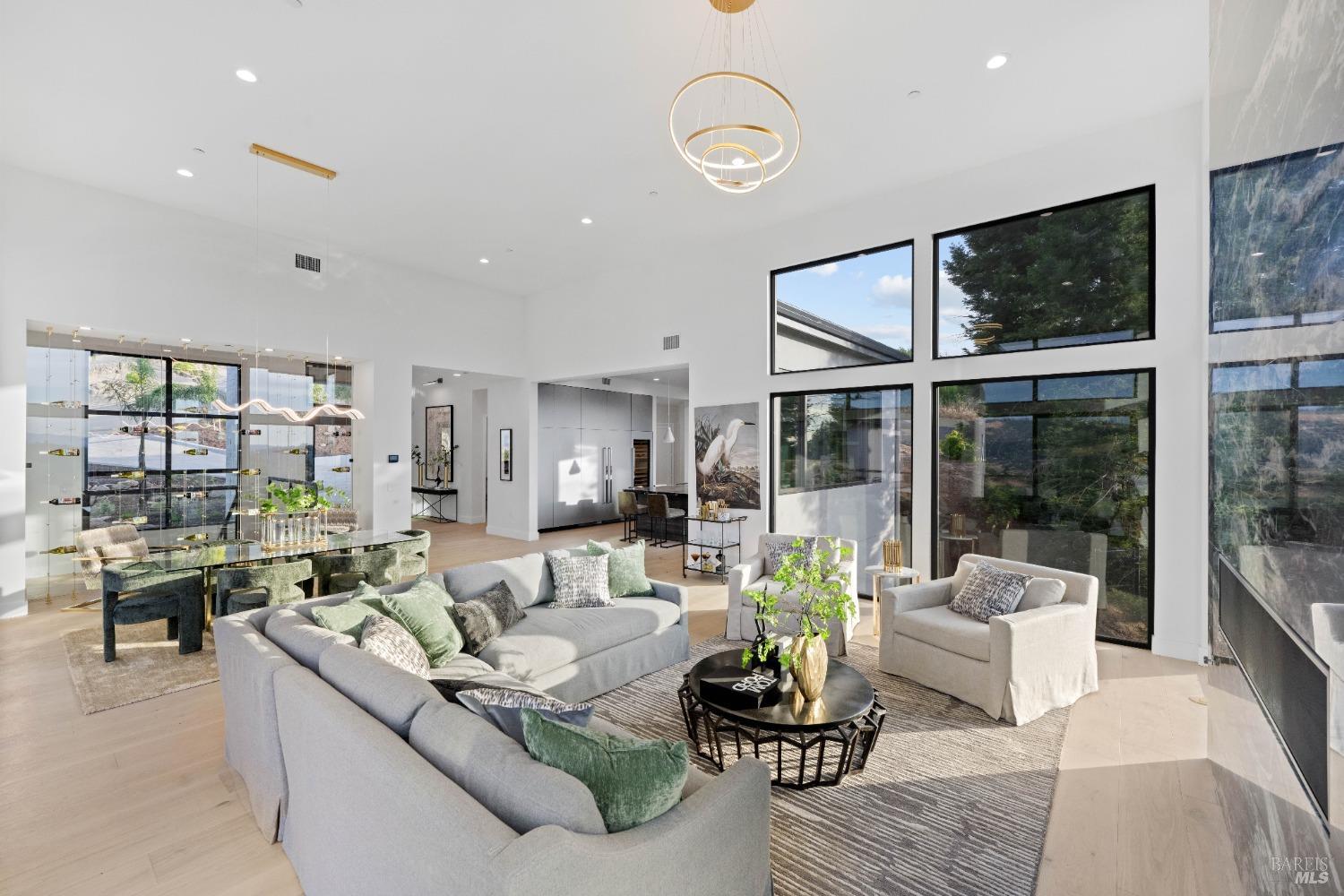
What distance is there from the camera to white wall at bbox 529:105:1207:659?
4457mm

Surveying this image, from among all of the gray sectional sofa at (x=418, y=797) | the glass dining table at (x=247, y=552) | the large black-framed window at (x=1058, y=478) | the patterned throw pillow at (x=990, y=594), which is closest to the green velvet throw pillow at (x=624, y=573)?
the gray sectional sofa at (x=418, y=797)

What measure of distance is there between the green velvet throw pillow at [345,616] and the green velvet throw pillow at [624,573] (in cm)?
172

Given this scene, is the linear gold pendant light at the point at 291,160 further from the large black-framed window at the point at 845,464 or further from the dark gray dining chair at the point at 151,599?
the large black-framed window at the point at 845,464

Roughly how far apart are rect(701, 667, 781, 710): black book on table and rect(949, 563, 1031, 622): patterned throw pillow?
1.74m

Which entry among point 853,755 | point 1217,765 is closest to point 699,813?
point 853,755

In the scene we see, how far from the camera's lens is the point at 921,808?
8.59ft

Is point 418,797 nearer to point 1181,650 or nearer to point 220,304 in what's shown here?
point 1181,650

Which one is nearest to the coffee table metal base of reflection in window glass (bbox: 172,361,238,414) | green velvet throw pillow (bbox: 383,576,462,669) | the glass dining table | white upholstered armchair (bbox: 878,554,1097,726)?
white upholstered armchair (bbox: 878,554,1097,726)

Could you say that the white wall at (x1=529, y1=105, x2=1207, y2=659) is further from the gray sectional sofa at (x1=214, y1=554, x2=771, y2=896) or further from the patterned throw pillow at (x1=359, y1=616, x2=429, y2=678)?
the patterned throw pillow at (x1=359, y1=616, x2=429, y2=678)

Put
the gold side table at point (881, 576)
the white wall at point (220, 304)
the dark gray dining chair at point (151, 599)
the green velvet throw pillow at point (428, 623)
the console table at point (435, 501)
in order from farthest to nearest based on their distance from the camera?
the console table at point (435, 501) → the white wall at point (220, 304) → the gold side table at point (881, 576) → the dark gray dining chair at point (151, 599) → the green velvet throw pillow at point (428, 623)

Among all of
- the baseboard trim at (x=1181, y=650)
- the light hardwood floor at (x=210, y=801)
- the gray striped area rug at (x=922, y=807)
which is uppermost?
the baseboard trim at (x=1181, y=650)

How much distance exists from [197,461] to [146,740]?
5.29 m

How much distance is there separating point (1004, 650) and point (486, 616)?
3.03 m

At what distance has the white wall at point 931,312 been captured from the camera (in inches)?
175
